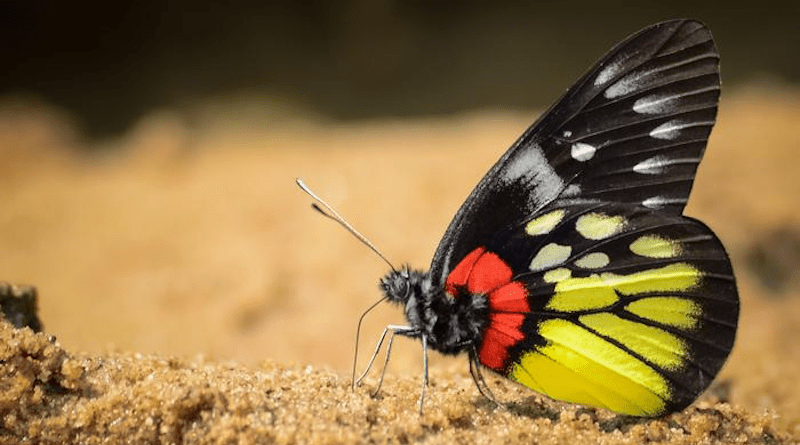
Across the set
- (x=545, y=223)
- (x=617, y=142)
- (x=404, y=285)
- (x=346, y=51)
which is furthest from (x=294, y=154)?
(x=617, y=142)

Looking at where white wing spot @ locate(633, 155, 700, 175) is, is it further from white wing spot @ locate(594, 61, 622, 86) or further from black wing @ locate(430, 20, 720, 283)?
white wing spot @ locate(594, 61, 622, 86)

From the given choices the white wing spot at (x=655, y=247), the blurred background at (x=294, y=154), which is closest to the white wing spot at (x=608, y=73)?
the white wing spot at (x=655, y=247)

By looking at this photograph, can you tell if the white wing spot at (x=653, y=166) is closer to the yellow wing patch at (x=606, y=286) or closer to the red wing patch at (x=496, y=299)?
the yellow wing patch at (x=606, y=286)

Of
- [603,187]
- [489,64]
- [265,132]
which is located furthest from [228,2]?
[603,187]

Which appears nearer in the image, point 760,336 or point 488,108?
point 760,336

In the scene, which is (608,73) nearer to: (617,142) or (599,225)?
(617,142)

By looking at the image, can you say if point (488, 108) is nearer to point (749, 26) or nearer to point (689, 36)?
point (749, 26)

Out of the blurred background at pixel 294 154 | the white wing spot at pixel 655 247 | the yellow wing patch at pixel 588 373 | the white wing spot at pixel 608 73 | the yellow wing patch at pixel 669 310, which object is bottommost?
the yellow wing patch at pixel 588 373

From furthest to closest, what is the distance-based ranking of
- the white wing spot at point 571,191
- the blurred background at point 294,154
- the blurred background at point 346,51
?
the blurred background at point 346,51 → the blurred background at point 294,154 → the white wing spot at point 571,191
